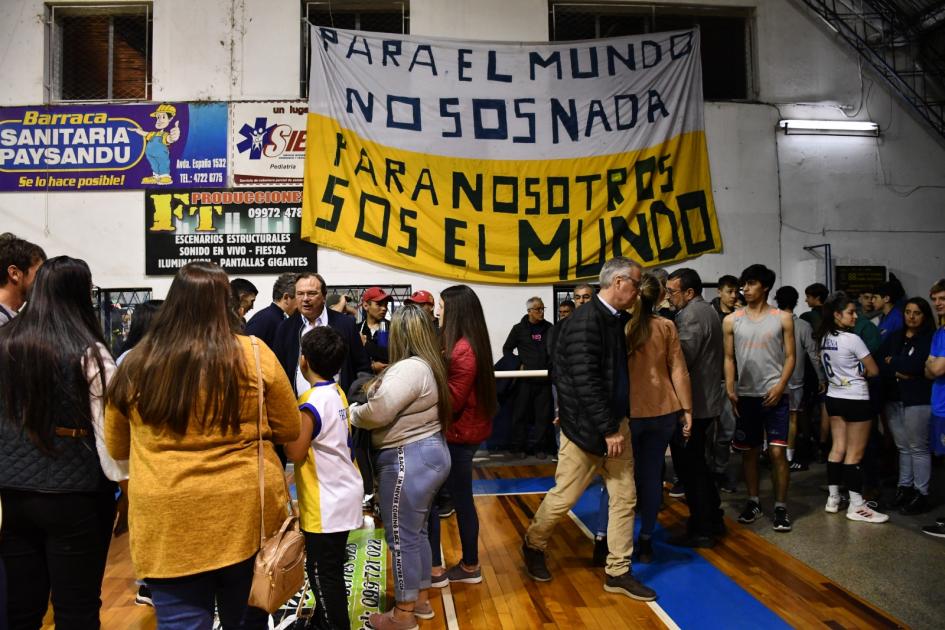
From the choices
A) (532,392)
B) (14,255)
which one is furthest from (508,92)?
(14,255)

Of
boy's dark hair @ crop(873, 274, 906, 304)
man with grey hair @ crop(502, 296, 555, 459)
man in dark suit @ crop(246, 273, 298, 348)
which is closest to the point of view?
man in dark suit @ crop(246, 273, 298, 348)

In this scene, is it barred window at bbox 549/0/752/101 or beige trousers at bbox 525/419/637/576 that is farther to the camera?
barred window at bbox 549/0/752/101

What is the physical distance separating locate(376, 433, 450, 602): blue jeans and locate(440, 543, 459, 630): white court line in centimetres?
30

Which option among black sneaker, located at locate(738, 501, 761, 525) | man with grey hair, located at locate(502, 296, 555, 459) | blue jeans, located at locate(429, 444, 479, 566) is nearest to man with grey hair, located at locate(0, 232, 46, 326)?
blue jeans, located at locate(429, 444, 479, 566)

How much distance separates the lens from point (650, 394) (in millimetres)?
3711

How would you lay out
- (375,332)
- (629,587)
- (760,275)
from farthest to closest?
(375,332), (760,275), (629,587)

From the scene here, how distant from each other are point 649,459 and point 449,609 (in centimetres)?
151

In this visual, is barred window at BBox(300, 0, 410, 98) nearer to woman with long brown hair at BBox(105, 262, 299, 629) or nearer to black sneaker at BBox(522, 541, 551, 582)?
black sneaker at BBox(522, 541, 551, 582)

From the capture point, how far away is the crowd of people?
1.72 m

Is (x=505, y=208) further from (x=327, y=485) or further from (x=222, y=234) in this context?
(x=327, y=485)

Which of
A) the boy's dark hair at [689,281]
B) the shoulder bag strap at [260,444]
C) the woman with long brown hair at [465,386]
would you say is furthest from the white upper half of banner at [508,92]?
the shoulder bag strap at [260,444]


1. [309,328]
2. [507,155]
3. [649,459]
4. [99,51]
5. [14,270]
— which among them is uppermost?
[99,51]

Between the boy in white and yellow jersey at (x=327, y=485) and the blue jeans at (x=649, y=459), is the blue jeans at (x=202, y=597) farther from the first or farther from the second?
the blue jeans at (x=649, y=459)

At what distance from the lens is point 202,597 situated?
5.81ft
